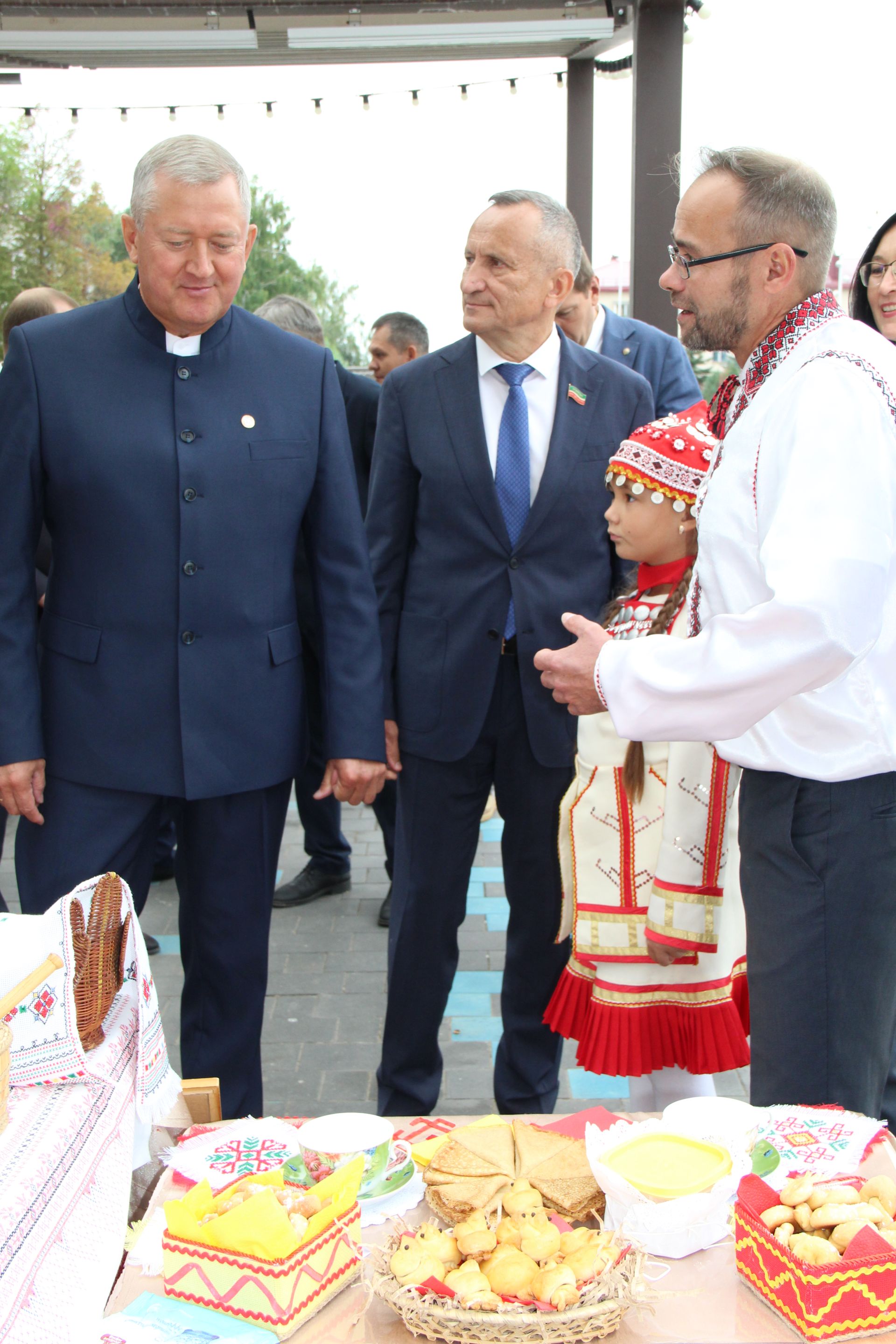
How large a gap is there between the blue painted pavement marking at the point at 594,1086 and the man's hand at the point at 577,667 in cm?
162

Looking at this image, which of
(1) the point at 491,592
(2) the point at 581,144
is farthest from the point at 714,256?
(2) the point at 581,144

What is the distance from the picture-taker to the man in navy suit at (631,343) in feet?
13.7

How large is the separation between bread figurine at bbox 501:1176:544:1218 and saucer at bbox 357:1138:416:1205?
16 centimetres

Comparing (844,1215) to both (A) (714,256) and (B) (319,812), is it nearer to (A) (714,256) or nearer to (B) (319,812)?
(A) (714,256)

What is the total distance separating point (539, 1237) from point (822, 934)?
708 mm

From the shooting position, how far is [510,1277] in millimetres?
1248

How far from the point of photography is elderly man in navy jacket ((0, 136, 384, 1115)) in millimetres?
2234

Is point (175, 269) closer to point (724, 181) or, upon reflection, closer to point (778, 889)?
point (724, 181)

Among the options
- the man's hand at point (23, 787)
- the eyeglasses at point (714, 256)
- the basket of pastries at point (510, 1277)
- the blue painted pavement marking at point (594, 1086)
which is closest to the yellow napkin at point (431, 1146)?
the basket of pastries at point (510, 1277)

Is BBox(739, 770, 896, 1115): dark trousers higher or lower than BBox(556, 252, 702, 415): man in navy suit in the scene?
lower

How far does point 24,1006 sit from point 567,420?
1.75 m

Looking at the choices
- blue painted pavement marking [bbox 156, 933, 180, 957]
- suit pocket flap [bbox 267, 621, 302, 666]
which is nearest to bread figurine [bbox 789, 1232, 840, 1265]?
suit pocket flap [bbox 267, 621, 302, 666]

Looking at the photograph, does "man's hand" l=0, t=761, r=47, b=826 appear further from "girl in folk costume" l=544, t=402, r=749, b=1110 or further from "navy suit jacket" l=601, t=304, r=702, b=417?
"navy suit jacket" l=601, t=304, r=702, b=417

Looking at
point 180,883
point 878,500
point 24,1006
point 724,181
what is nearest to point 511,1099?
point 180,883
